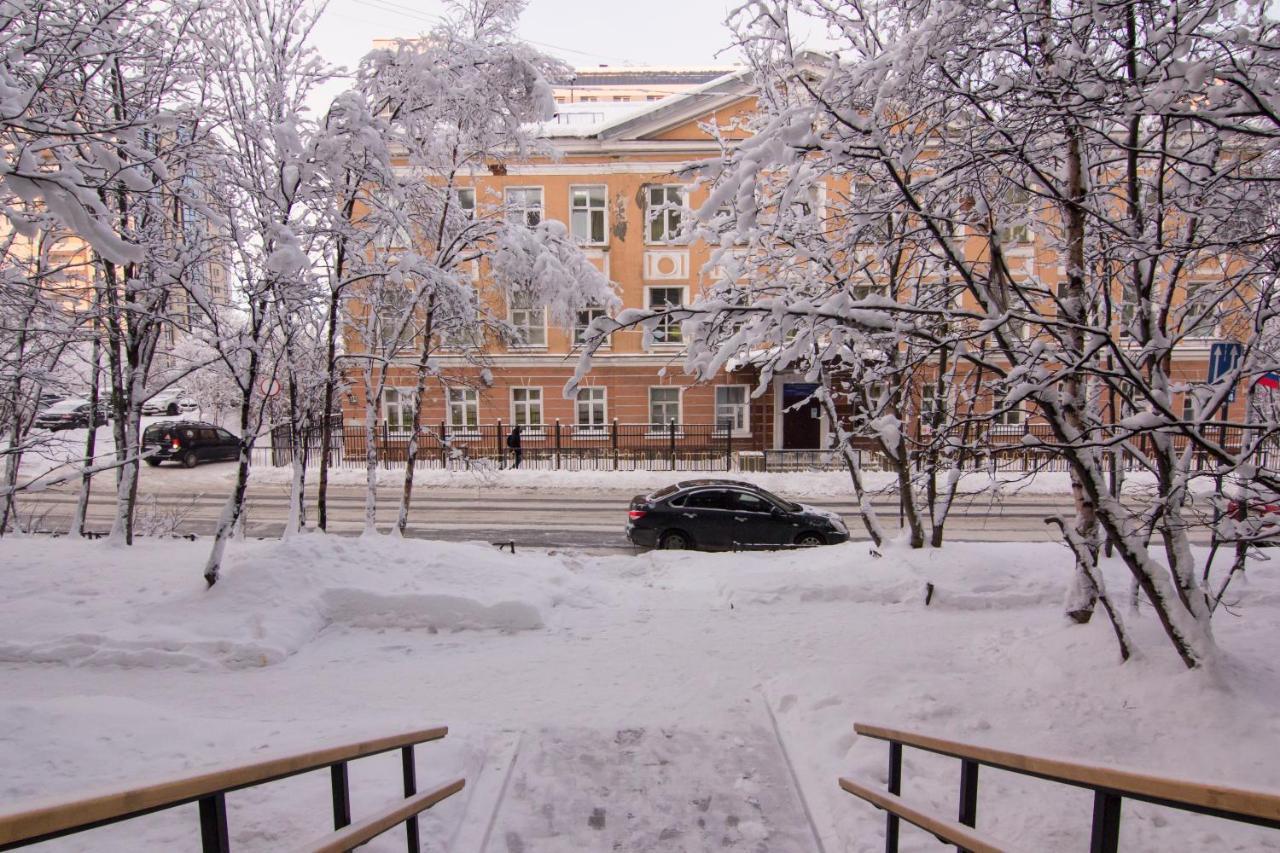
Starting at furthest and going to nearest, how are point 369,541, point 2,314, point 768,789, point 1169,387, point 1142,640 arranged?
point 369,541 < point 2,314 < point 1142,640 < point 1169,387 < point 768,789

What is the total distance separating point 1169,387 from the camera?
501cm

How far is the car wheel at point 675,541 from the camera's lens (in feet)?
44.4

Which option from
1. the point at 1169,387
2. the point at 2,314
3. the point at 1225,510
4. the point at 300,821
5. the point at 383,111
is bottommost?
the point at 300,821

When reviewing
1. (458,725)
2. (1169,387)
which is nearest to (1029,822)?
(1169,387)

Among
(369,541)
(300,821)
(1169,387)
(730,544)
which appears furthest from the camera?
(730,544)

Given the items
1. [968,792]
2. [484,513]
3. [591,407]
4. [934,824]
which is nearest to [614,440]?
[591,407]

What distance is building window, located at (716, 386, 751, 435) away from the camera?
88.8 ft

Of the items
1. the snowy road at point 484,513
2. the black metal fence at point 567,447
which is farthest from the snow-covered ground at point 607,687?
the black metal fence at point 567,447

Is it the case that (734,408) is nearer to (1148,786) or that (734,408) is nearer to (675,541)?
(675,541)

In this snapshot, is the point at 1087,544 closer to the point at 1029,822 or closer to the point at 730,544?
the point at 1029,822

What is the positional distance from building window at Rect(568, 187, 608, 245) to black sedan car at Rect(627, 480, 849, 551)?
1559 centimetres

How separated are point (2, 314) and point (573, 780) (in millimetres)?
9492

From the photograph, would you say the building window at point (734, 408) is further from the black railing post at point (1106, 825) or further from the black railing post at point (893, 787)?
the black railing post at point (1106, 825)

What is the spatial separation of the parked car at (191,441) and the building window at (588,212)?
15.6m
